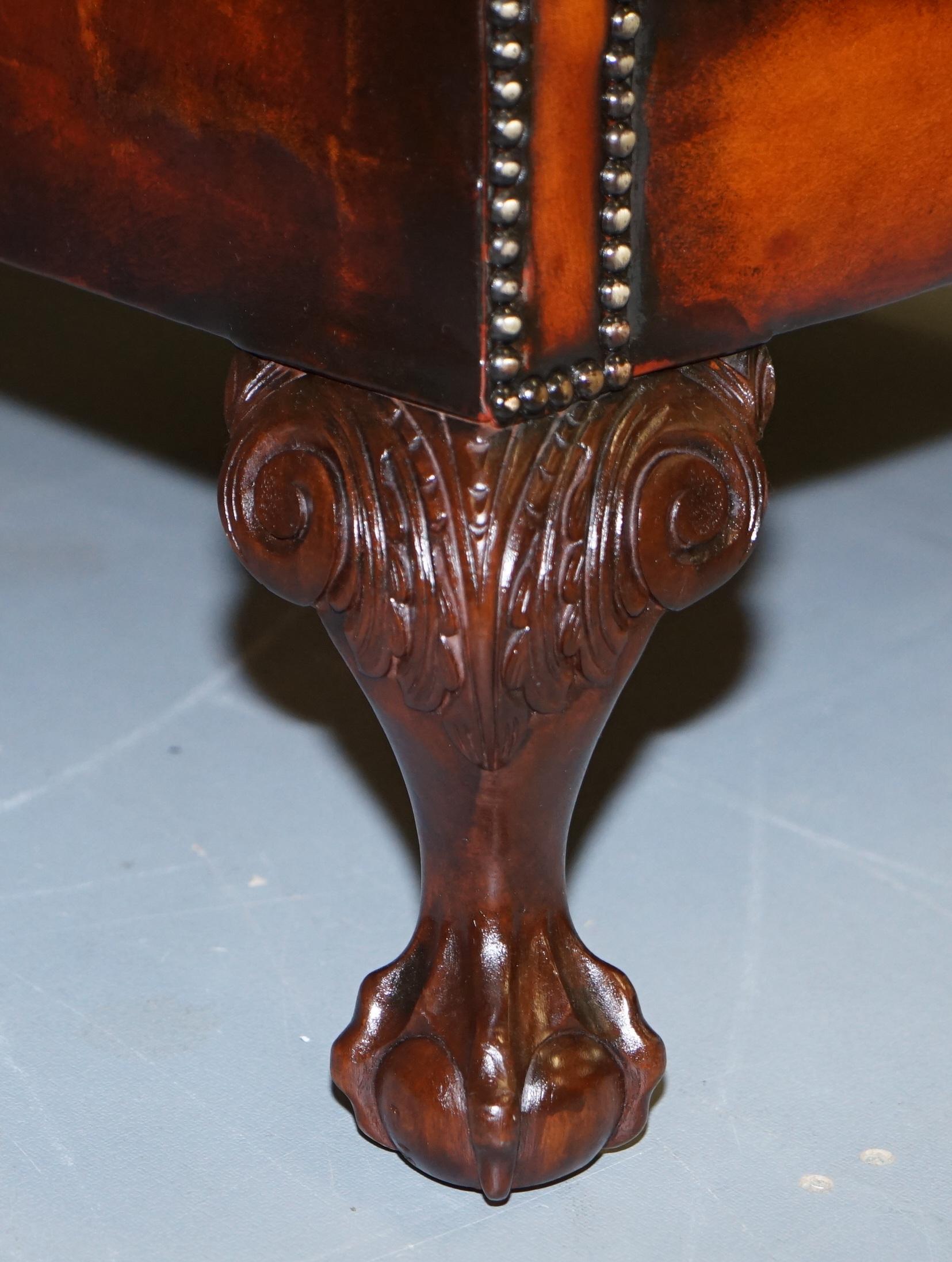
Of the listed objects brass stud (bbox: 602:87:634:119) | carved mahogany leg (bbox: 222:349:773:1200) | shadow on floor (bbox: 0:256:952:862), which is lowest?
shadow on floor (bbox: 0:256:952:862)

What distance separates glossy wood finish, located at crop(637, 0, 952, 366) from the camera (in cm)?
85

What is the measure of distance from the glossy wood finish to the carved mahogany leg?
0.17ft

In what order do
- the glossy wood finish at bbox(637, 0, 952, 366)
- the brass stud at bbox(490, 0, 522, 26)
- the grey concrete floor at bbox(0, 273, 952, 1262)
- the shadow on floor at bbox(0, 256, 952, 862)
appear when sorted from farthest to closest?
the shadow on floor at bbox(0, 256, 952, 862)
the grey concrete floor at bbox(0, 273, 952, 1262)
the glossy wood finish at bbox(637, 0, 952, 366)
the brass stud at bbox(490, 0, 522, 26)

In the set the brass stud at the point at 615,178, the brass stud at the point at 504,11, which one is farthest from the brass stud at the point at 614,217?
the brass stud at the point at 504,11

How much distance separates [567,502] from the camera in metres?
0.89

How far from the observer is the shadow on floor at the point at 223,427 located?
1533 mm

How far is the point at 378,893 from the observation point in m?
1.31

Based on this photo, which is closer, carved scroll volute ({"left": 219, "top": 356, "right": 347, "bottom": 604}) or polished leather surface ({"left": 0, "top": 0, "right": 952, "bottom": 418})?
polished leather surface ({"left": 0, "top": 0, "right": 952, "bottom": 418})

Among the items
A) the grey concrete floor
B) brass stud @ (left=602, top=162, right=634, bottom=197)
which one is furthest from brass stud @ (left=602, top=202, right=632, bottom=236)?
the grey concrete floor

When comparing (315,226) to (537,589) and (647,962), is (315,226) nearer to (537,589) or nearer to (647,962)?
(537,589)

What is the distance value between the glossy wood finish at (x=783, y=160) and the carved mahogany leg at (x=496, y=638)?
0.05 metres

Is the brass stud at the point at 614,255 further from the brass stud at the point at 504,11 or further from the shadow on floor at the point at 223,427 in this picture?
the shadow on floor at the point at 223,427

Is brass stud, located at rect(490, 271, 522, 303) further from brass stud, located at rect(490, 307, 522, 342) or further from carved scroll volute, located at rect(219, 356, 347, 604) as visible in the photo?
carved scroll volute, located at rect(219, 356, 347, 604)

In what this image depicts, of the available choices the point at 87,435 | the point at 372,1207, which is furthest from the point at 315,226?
the point at 87,435
